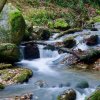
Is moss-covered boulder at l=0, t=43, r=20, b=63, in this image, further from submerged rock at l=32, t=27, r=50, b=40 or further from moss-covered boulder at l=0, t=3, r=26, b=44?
submerged rock at l=32, t=27, r=50, b=40

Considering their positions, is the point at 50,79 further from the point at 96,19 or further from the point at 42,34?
the point at 96,19

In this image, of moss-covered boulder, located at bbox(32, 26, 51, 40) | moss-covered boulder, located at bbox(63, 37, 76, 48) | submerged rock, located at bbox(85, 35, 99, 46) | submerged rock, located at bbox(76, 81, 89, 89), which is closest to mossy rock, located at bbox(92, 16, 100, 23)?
moss-covered boulder, located at bbox(32, 26, 51, 40)

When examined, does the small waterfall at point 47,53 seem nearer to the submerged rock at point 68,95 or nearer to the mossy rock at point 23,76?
the mossy rock at point 23,76

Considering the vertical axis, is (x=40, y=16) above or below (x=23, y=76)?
above

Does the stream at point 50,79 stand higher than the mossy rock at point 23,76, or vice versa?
the mossy rock at point 23,76

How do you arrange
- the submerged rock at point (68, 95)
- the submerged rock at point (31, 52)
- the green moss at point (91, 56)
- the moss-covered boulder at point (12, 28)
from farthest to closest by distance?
the submerged rock at point (31, 52) < the moss-covered boulder at point (12, 28) < the green moss at point (91, 56) < the submerged rock at point (68, 95)

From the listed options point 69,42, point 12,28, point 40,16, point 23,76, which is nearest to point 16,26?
point 12,28

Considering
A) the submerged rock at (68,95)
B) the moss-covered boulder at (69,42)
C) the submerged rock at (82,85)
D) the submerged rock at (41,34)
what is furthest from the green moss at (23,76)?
the submerged rock at (41,34)

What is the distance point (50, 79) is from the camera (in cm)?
1397

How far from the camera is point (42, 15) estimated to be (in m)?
25.4

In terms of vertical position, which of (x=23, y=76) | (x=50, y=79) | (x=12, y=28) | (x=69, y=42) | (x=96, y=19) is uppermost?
(x=12, y=28)

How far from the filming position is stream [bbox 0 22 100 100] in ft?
38.7

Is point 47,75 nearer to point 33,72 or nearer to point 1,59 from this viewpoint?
point 33,72

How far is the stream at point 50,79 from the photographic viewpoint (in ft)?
38.7
